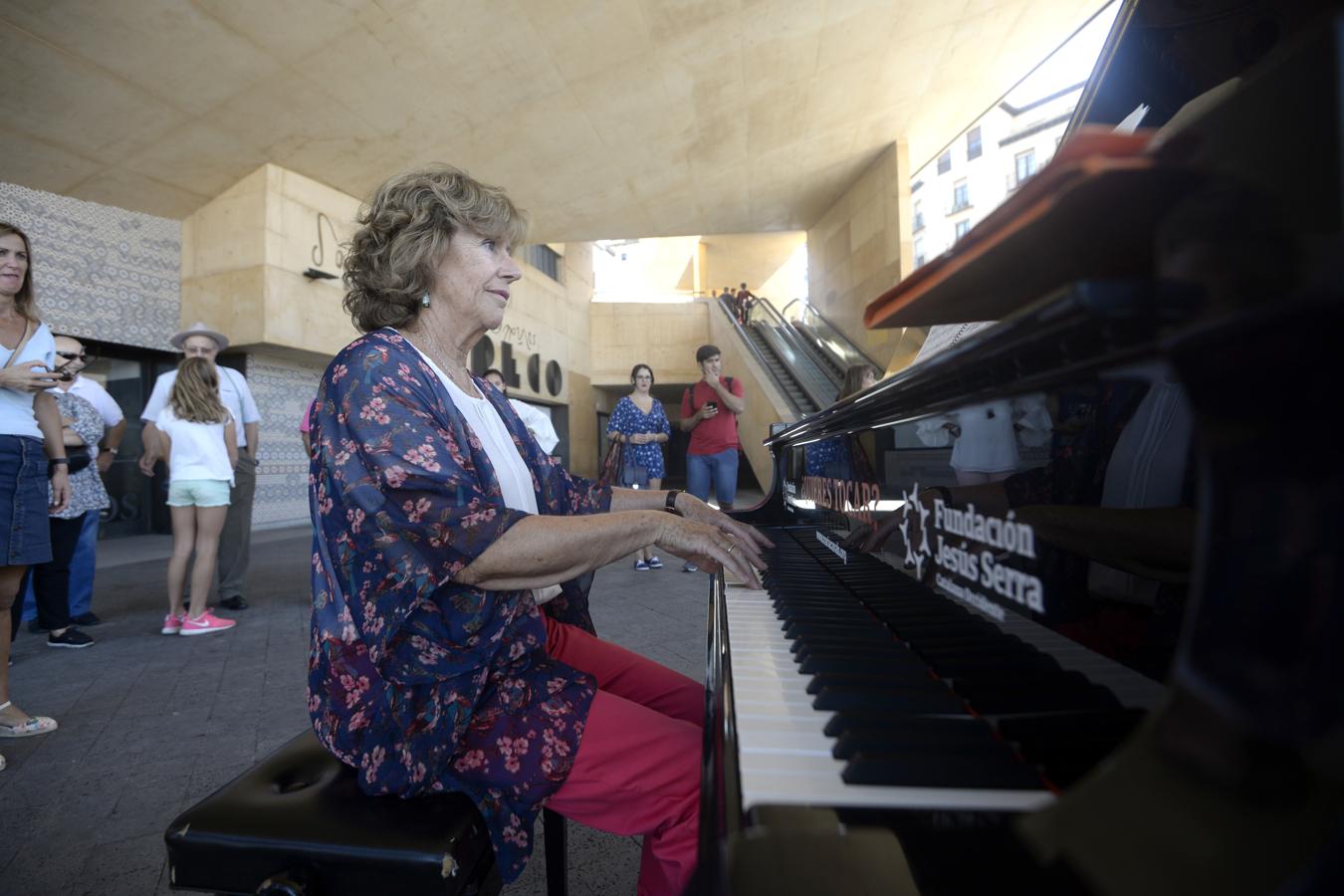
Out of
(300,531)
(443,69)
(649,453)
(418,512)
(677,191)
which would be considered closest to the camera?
(418,512)

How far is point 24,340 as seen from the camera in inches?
94.6

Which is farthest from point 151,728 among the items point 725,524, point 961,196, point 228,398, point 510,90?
point 961,196

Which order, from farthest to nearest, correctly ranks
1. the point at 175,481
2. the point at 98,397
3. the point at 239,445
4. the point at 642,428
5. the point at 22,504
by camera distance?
the point at 642,428
the point at 239,445
the point at 98,397
the point at 175,481
the point at 22,504

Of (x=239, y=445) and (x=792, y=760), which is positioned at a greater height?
(x=239, y=445)

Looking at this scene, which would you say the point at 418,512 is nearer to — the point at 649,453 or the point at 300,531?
the point at 649,453

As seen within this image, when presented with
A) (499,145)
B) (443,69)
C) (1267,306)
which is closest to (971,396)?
(1267,306)

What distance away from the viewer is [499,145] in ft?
31.3

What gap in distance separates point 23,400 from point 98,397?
2.05m

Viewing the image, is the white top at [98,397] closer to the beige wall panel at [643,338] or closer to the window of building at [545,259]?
the window of building at [545,259]

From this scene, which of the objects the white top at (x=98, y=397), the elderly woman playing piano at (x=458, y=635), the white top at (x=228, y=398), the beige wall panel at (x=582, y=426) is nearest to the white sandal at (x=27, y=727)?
the white top at (x=228, y=398)

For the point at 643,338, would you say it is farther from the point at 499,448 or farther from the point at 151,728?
the point at 499,448

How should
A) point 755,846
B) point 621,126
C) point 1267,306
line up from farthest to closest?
point 621,126
point 755,846
point 1267,306

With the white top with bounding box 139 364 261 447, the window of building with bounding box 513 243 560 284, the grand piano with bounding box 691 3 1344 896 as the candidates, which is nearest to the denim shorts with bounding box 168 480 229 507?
the white top with bounding box 139 364 261 447

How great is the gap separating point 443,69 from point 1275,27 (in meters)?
8.59
